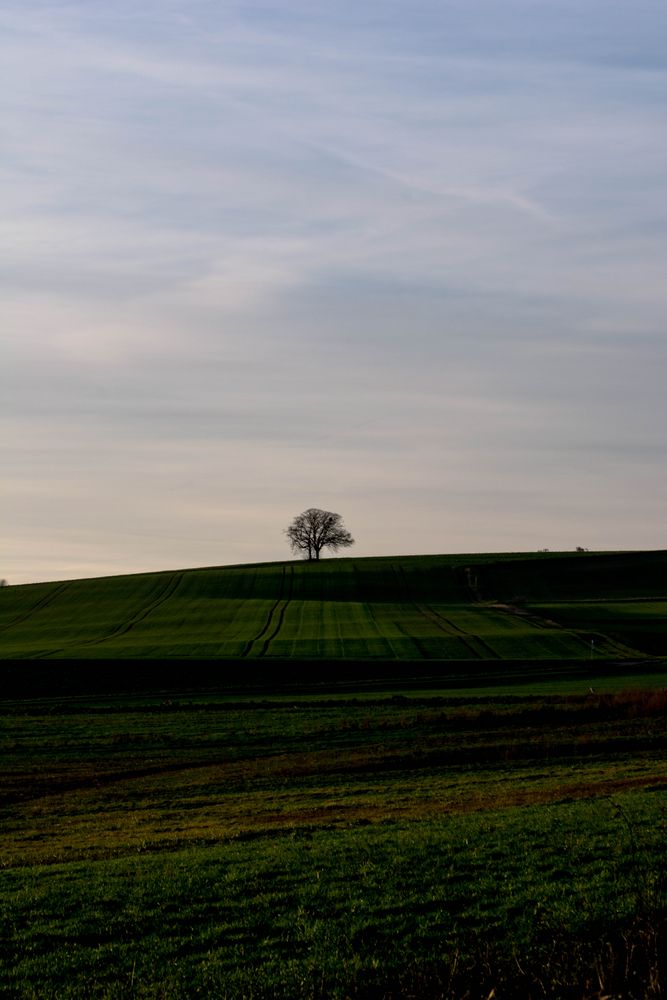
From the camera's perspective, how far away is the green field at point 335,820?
14539 millimetres

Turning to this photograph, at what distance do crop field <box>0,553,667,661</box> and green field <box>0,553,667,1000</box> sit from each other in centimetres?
129

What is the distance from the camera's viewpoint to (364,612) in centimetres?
10788

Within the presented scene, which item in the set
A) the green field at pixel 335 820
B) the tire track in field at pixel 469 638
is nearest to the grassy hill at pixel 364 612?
the tire track in field at pixel 469 638

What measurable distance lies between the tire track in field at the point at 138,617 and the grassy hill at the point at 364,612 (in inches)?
9.3

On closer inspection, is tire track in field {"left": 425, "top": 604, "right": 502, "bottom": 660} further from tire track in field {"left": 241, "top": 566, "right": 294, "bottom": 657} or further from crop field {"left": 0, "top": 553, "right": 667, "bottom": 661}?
tire track in field {"left": 241, "top": 566, "right": 294, "bottom": 657}

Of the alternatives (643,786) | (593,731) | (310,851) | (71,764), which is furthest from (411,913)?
(593,731)

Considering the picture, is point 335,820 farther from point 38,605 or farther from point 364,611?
Result: point 38,605

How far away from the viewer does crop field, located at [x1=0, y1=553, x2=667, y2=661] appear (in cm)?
8300

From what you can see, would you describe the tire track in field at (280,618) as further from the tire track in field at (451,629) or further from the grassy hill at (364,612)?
the tire track in field at (451,629)

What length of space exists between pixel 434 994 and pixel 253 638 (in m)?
77.1

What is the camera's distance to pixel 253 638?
89.2 metres

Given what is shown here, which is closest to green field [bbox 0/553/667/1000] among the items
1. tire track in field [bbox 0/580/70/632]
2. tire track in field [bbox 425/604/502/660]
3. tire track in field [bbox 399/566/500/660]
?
tire track in field [bbox 425/604/502/660]

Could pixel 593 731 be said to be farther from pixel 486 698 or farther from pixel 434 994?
pixel 434 994

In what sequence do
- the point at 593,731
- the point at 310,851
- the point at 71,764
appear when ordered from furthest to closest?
1. the point at 593,731
2. the point at 71,764
3. the point at 310,851
